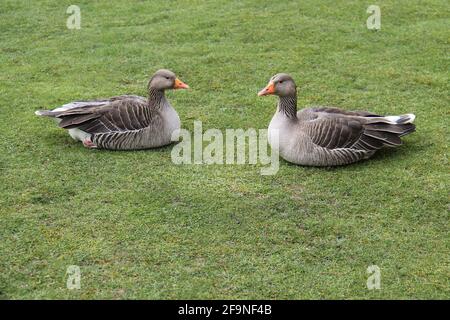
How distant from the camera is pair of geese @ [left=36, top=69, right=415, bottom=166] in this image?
635 cm

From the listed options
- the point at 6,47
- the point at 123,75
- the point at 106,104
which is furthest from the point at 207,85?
the point at 6,47

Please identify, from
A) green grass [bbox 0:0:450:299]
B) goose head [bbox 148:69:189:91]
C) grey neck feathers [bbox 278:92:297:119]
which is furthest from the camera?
goose head [bbox 148:69:189:91]

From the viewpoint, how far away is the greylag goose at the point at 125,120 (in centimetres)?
666

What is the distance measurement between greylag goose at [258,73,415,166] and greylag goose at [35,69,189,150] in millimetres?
980

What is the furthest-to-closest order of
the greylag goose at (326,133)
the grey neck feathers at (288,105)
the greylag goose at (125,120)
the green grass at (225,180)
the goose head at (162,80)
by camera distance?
the goose head at (162,80) < the greylag goose at (125,120) < the grey neck feathers at (288,105) < the greylag goose at (326,133) < the green grass at (225,180)

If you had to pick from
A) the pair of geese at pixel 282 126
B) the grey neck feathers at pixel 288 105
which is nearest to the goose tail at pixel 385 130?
the pair of geese at pixel 282 126

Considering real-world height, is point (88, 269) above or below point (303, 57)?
below

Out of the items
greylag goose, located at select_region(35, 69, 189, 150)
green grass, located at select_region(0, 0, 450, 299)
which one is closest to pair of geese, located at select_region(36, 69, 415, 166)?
A: greylag goose, located at select_region(35, 69, 189, 150)

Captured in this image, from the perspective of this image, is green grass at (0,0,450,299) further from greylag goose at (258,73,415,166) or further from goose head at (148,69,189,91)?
goose head at (148,69,189,91)

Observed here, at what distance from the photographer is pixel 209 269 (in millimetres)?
4977

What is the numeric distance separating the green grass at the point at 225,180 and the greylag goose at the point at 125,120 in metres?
0.13

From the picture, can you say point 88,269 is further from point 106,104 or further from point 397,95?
point 397,95

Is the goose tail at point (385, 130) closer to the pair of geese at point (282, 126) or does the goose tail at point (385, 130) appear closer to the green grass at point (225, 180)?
the pair of geese at point (282, 126)

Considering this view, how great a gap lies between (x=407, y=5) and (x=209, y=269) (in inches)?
279
